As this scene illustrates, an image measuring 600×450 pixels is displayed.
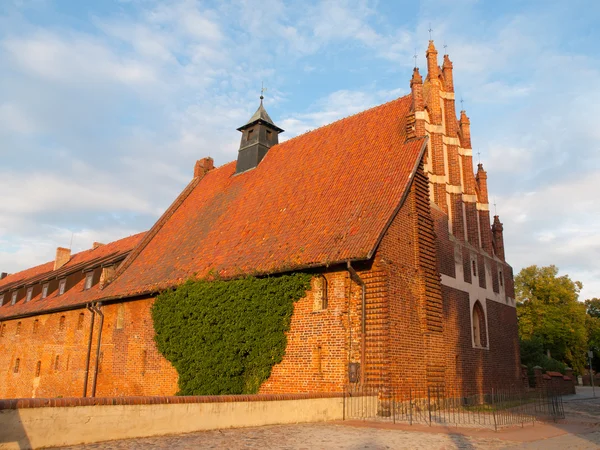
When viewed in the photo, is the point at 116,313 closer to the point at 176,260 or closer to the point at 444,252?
the point at 176,260

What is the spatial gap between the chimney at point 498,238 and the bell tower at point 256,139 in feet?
35.9

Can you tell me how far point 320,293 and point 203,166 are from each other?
15.4 meters

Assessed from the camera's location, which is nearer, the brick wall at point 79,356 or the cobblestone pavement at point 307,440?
the cobblestone pavement at point 307,440

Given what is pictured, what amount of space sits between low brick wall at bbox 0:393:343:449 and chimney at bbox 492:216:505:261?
1349 cm

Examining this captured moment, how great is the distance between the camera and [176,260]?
19.8m

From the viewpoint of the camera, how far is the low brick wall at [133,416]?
22.9ft

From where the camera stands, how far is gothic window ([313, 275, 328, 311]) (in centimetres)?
1416

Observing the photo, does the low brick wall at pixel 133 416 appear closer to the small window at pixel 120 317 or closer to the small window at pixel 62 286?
the small window at pixel 120 317

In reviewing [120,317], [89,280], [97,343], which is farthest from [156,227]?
[97,343]

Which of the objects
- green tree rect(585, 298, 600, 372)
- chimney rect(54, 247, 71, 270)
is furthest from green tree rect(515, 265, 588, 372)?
chimney rect(54, 247, 71, 270)

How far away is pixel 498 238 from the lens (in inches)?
867

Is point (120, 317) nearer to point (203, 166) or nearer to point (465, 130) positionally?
point (203, 166)

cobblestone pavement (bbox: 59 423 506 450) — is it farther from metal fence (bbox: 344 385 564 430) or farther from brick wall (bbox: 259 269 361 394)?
brick wall (bbox: 259 269 361 394)

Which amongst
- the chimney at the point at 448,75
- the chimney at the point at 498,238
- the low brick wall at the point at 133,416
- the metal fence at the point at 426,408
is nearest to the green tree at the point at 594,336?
the chimney at the point at 498,238
